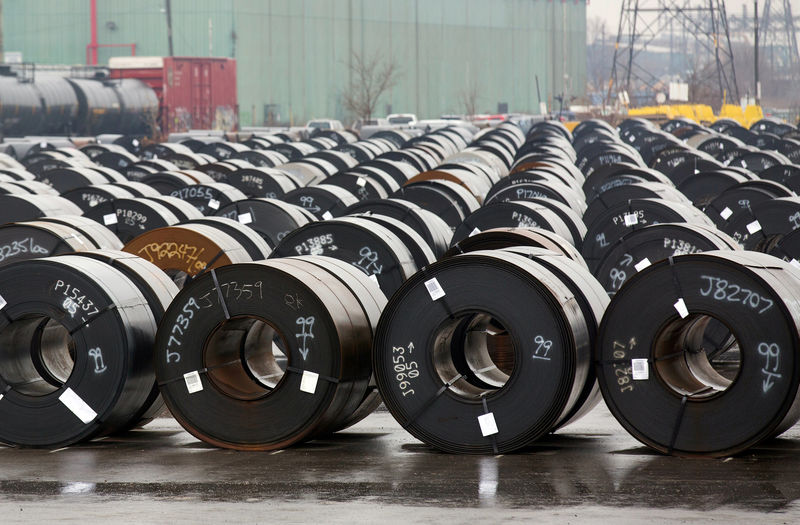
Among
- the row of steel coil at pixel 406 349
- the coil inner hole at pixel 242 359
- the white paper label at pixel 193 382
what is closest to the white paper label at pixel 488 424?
the row of steel coil at pixel 406 349

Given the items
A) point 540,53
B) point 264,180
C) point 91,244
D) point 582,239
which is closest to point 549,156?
point 264,180

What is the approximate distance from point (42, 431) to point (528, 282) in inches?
139

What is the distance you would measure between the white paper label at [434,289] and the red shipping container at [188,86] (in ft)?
155

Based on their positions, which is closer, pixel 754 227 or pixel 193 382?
pixel 193 382

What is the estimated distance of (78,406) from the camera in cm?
875

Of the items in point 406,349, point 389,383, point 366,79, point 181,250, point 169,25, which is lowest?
point 389,383

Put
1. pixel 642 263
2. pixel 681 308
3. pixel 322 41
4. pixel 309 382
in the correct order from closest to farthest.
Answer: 1. pixel 681 308
2. pixel 309 382
3. pixel 642 263
4. pixel 322 41

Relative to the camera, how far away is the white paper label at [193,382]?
8.69 m

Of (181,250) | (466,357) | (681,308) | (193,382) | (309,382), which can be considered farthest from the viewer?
(181,250)

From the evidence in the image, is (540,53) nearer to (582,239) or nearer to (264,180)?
(264,180)

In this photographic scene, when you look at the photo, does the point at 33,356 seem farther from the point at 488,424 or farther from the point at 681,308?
the point at 681,308

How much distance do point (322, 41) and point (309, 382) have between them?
214 ft

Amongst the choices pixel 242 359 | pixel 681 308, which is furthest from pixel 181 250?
pixel 681 308

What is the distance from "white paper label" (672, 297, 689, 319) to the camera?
26.8 feet
